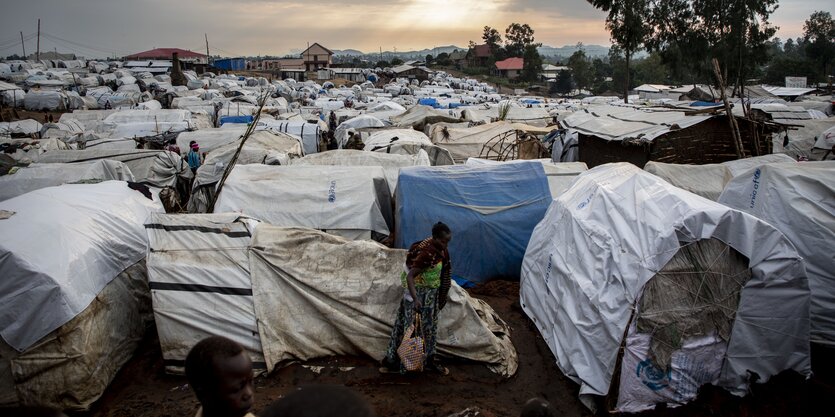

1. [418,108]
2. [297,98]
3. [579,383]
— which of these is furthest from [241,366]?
[297,98]

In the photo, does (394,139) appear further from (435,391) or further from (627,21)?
(627,21)

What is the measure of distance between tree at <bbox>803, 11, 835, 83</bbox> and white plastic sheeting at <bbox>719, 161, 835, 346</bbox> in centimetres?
5411

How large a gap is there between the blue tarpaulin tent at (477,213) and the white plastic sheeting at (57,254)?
12.6 ft

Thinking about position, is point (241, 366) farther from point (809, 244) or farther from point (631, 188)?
point (809, 244)

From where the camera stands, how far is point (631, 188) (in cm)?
546

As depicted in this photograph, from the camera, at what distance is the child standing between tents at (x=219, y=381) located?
6.44ft

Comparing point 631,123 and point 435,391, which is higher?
point 631,123

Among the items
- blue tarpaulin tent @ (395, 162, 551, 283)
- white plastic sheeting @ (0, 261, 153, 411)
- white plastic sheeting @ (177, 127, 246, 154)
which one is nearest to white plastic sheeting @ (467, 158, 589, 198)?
blue tarpaulin tent @ (395, 162, 551, 283)

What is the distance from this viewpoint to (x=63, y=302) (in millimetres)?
4516

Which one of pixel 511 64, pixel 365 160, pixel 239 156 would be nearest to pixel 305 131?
pixel 239 156

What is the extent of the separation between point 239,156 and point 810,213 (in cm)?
1056

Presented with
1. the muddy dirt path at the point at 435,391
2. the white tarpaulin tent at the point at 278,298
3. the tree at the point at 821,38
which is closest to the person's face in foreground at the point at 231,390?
the muddy dirt path at the point at 435,391

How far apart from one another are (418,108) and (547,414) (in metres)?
19.8

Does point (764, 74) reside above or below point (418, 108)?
above
